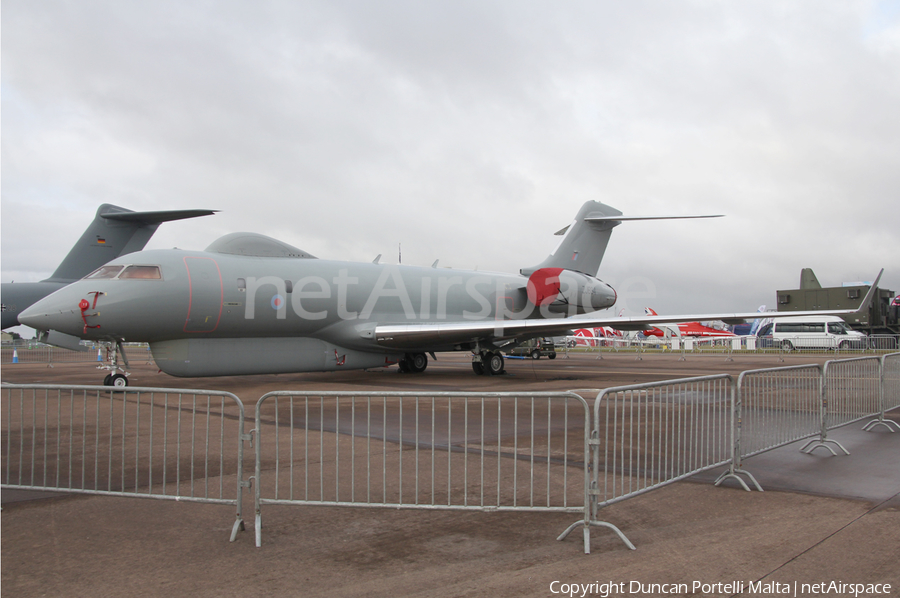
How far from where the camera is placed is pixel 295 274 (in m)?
14.8

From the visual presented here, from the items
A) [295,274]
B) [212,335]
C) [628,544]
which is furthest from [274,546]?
[295,274]

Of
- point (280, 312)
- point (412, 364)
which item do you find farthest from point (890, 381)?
point (412, 364)

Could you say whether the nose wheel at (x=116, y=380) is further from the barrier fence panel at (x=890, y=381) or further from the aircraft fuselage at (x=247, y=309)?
the barrier fence panel at (x=890, y=381)

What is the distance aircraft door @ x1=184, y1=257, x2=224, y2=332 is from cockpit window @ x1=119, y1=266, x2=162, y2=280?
2.15ft

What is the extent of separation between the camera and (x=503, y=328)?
52.4ft

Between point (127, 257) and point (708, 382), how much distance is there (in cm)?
1206

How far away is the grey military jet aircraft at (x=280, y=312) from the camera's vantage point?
12148 millimetres

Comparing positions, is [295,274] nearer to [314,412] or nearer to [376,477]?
[314,412]

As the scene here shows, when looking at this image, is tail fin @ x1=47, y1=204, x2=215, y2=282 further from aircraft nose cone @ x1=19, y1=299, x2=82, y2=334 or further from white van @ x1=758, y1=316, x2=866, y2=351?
white van @ x1=758, y1=316, x2=866, y2=351

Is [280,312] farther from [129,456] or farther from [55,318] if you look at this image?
[129,456]

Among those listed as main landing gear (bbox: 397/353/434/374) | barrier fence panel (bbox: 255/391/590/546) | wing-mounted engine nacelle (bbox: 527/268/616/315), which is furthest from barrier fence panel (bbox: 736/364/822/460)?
wing-mounted engine nacelle (bbox: 527/268/616/315)

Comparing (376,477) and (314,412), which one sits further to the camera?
(314,412)

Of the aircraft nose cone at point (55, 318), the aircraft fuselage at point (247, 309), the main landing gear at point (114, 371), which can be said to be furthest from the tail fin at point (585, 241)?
the aircraft nose cone at point (55, 318)

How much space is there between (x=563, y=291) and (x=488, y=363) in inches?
184
